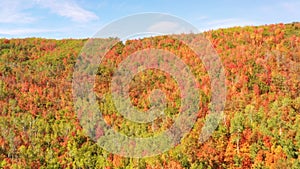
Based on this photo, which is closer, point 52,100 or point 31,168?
point 31,168

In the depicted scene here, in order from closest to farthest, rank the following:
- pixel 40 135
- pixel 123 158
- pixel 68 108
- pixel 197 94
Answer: pixel 123 158
pixel 40 135
pixel 197 94
pixel 68 108

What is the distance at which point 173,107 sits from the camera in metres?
116

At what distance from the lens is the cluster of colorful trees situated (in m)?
79.5

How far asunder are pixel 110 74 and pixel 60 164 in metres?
66.6

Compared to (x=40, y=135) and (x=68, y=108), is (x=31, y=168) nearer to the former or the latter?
(x=40, y=135)

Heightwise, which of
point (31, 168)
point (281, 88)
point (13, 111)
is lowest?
point (31, 168)

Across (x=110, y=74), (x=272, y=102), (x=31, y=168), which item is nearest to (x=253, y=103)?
(x=272, y=102)

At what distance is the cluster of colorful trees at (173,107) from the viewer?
7950 centimetres

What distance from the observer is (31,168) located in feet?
299

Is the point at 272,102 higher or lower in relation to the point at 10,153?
higher

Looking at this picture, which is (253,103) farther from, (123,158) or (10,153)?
(10,153)

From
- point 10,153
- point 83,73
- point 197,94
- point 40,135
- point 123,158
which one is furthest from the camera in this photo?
point 83,73

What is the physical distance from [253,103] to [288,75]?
1780 centimetres

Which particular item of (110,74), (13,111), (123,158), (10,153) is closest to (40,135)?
(10,153)
